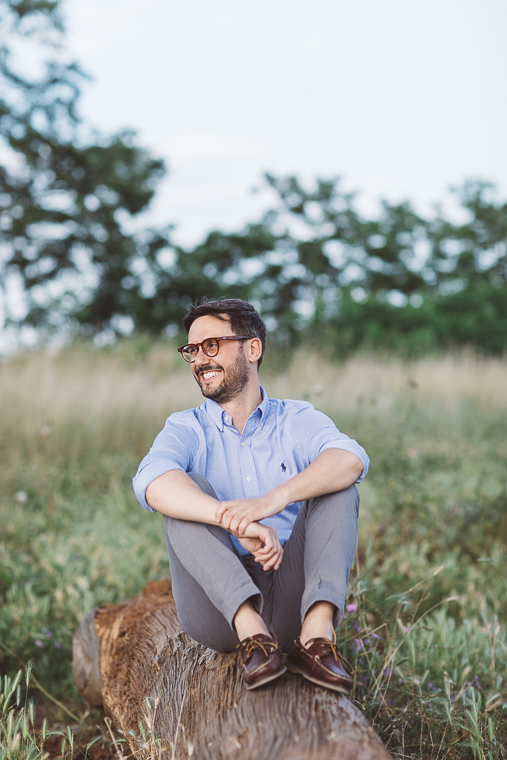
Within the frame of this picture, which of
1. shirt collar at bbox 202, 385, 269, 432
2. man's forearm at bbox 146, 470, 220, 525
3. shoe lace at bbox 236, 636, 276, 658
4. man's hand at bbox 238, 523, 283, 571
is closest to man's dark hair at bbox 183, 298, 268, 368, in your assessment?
shirt collar at bbox 202, 385, 269, 432

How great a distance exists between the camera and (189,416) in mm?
2521

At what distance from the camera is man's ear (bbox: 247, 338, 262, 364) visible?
2600 mm

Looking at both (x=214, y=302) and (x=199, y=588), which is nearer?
(x=199, y=588)

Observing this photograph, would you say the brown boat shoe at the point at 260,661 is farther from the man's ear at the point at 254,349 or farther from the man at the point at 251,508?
the man's ear at the point at 254,349

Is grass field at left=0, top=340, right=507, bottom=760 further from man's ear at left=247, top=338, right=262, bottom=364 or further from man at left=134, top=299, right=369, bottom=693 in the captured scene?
man's ear at left=247, top=338, right=262, bottom=364

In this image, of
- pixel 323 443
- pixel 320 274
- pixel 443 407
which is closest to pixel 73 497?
pixel 323 443

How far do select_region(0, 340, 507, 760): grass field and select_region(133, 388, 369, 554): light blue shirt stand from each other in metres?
0.59

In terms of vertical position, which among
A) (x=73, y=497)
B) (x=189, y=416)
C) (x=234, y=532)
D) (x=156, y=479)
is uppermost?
(x=189, y=416)

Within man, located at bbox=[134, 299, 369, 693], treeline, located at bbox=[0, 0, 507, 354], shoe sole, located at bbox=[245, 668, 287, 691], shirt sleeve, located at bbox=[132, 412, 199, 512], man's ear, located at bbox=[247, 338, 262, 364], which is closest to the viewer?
shoe sole, located at bbox=[245, 668, 287, 691]

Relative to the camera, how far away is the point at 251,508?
2.06 meters

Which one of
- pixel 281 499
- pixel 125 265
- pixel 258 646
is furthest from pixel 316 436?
pixel 125 265

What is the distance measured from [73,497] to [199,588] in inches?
144

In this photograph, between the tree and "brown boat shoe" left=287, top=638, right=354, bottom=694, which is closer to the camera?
"brown boat shoe" left=287, top=638, right=354, bottom=694

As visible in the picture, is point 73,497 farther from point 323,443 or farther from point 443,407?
point 443,407
